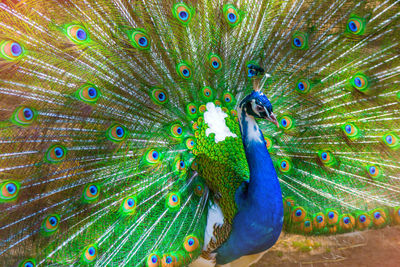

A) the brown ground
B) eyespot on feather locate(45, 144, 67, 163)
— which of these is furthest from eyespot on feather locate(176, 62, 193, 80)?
the brown ground

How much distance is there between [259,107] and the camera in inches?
66.0

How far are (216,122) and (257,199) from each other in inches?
20.8

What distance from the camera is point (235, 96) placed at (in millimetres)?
2182

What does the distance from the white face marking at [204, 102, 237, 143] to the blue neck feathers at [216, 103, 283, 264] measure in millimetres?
229

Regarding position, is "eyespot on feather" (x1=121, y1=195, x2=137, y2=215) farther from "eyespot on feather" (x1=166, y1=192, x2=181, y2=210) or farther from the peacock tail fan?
the peacock tail fan

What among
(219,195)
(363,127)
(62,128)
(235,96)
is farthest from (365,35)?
(62,128)

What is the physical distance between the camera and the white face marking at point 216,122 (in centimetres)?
208

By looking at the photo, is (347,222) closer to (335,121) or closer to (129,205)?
(335,121)

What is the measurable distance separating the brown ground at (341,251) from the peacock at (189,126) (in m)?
0.68

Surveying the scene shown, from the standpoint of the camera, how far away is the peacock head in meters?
1.66

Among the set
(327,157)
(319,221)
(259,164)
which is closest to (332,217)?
(319,221)

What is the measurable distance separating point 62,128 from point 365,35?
1748mm

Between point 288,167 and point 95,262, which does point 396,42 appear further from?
point 95,262

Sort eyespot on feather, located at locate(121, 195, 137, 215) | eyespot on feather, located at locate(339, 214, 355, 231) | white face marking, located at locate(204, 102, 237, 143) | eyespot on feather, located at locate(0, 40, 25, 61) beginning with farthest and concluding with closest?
eyespot on feather, located at locate(339, 214, 355, 231), white face marking, located at locate(204, 102, 237, 143), eyespot on feather, located at locate(121, 195, 137, 215), eyespot on feather, located at locate(0, 40, 25, 61)
